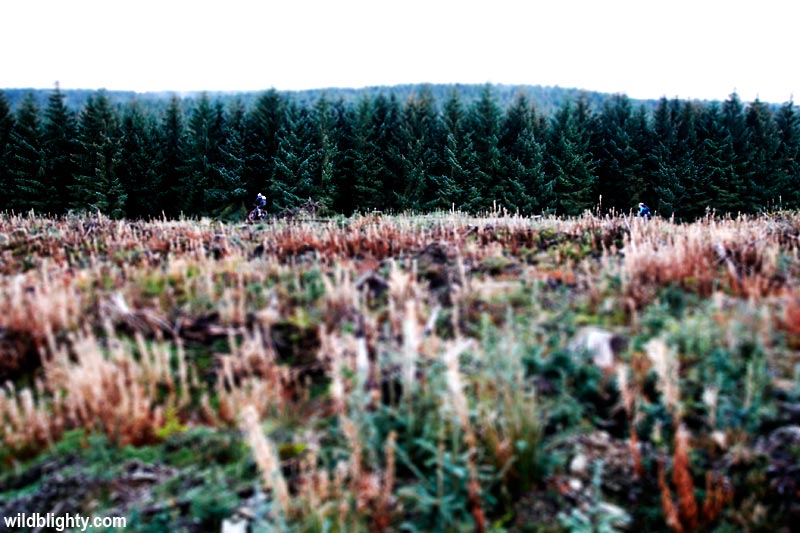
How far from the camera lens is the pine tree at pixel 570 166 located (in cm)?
4222

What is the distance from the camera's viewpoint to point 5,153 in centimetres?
4069

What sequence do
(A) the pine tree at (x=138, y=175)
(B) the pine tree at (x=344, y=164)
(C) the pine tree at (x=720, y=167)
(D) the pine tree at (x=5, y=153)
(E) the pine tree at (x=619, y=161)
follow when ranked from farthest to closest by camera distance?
(E) the pine tree at (x=619, y=161) → (A) the pine tree at (x=138, y=175) → (B) the pine tree at (x=344, y=164) → (C) the pine tree at (x=720, y=167) → (D) the pine tree at (x=5, y=153)

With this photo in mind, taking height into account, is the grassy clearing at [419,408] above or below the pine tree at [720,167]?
below

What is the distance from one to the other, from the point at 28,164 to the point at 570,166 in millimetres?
42954

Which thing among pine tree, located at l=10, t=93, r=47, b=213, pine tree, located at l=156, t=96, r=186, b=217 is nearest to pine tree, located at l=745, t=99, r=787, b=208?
pine tree, located at l=156, t=96, r=186, b=217

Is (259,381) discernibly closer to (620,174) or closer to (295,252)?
(295,252)

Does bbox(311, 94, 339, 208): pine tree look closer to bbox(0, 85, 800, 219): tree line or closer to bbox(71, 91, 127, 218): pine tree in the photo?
bbox(0, 85, 800, 219): tree line

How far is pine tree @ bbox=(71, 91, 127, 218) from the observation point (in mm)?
40188

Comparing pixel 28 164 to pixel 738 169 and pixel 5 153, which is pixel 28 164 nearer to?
pixel 5 153

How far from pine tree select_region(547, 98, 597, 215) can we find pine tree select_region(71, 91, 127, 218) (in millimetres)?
34572

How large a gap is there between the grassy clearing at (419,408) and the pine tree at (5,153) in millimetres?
44729

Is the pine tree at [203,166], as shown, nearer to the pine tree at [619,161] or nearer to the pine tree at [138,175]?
the pine tree at [138,175]

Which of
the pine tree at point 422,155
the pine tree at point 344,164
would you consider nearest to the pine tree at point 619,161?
the pine tree at point 422,155

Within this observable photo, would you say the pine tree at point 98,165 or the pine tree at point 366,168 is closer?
the pine tree at point 98,165
